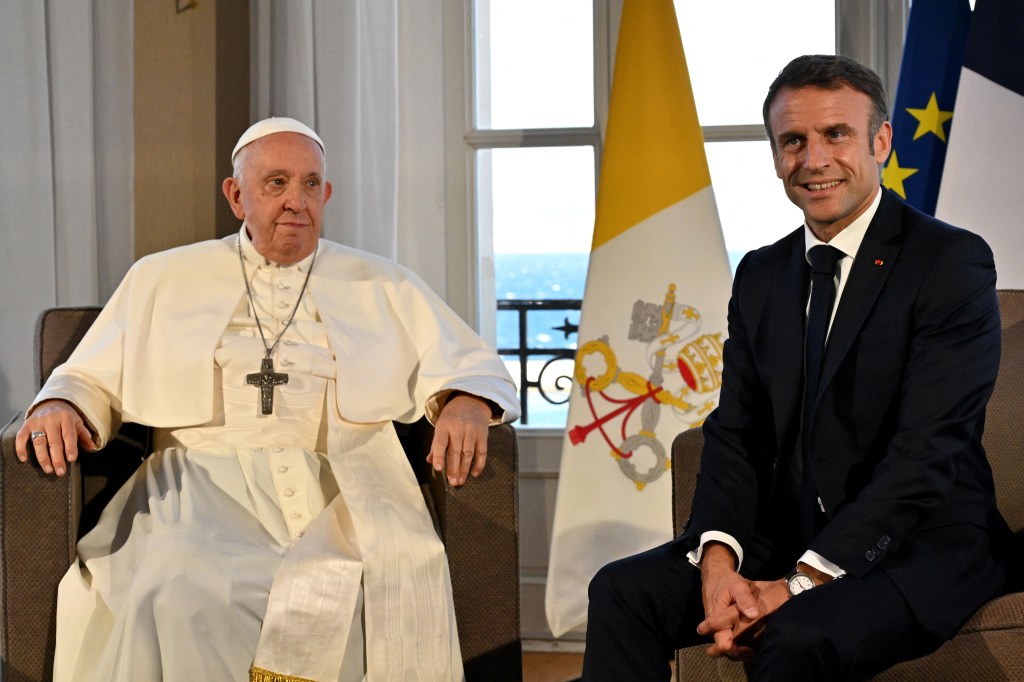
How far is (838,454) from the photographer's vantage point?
2.05 metres

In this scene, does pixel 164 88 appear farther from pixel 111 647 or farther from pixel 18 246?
pixel 111 647

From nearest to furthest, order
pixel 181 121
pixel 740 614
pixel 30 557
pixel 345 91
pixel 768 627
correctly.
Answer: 1. pixel 768 627
2. pixel 740 614
3. pixel 30 557
4. pixel 345 91
5. pixel 181 121

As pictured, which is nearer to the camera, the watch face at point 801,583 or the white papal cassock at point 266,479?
the watch face at point 801,583

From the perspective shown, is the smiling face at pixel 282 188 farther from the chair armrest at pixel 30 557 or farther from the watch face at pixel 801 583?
the watch face at pixel 801 583

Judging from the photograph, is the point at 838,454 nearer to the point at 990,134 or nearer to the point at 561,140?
the point at 990,134

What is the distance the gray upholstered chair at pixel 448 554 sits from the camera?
2385 millimetres

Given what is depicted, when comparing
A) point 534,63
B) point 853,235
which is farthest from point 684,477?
point 534,63

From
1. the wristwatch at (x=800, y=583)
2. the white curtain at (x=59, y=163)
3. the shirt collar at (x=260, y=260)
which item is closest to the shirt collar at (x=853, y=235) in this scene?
the wristwatch at (x=800, y=583)

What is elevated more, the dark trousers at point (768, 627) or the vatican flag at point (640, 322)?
the vatican flag at point (640, 322)

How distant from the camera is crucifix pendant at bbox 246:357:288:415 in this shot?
9.07 feet

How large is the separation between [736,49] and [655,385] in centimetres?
133

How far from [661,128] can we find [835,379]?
1.50 m

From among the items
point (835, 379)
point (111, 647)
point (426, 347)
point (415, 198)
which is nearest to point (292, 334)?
point (426, 347)

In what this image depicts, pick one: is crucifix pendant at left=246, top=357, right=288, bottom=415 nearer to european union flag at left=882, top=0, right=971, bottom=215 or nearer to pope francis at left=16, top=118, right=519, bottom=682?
pope francis at left=16, top=118, right=519, bottom=682
